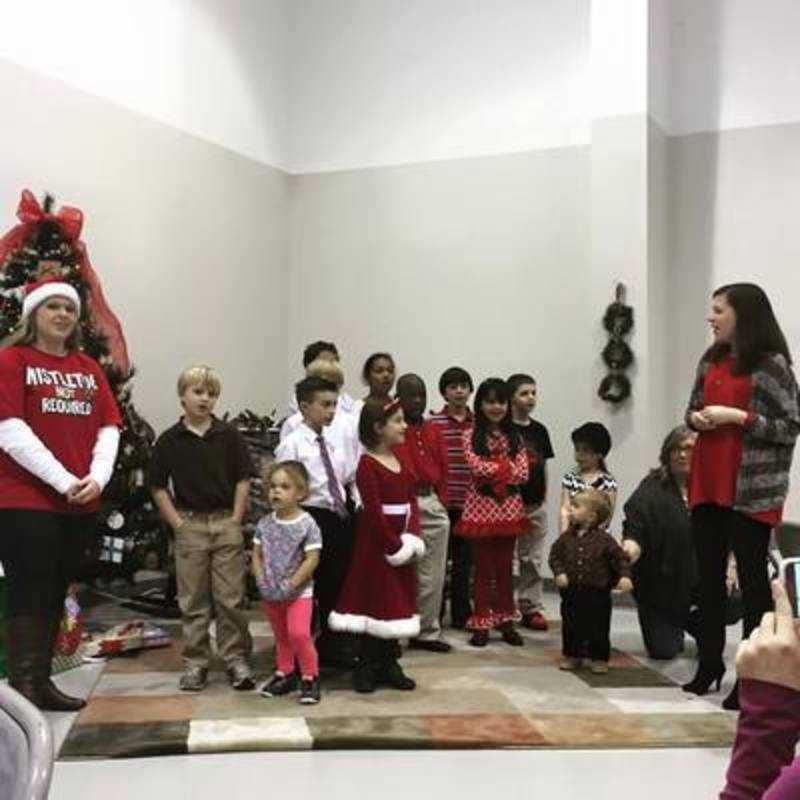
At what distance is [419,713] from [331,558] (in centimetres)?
93

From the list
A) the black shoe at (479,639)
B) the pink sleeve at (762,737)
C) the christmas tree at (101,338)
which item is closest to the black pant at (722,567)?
the black shoe at (479,639)

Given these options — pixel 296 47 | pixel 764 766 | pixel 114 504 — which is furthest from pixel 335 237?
pixel 764 766

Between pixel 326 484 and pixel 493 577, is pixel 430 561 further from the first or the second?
pixel 326 484

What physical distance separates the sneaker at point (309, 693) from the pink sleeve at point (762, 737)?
2.95 meters

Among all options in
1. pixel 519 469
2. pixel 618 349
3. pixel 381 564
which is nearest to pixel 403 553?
pixel 381 564

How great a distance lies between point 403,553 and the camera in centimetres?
428

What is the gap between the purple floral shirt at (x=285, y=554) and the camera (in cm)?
420

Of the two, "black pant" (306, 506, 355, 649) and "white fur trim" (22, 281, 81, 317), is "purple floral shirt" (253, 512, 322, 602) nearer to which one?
"black pant" (306, 506, 355, 649)

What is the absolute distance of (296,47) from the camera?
8.40 meters

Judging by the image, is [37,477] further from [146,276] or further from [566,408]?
[566,408]

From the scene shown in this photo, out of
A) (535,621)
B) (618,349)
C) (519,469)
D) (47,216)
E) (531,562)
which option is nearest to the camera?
(519,469)

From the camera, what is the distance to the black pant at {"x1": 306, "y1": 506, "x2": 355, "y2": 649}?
459 centimetres

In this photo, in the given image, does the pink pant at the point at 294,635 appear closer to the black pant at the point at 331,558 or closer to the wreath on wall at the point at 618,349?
the black pant at the point at 331,558

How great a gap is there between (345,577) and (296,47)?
17.4ft
